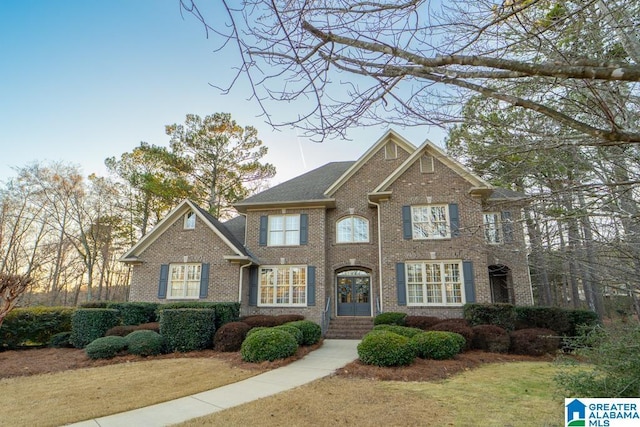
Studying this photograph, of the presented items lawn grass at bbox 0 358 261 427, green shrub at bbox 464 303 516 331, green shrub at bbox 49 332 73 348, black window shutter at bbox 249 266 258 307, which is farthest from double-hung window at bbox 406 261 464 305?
green shrub at bbox 49 332 73 348

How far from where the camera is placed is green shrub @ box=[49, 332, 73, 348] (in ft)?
40.4

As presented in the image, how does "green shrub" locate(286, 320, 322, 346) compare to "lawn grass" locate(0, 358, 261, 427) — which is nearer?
"lawn grass" locate(0, 358, 261, 427)

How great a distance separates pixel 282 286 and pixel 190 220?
5.40 m

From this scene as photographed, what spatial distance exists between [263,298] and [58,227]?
59.4ft

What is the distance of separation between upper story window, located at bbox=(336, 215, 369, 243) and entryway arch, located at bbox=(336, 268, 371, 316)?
145 cm

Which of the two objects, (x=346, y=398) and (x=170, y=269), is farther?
(x=170, y=269)

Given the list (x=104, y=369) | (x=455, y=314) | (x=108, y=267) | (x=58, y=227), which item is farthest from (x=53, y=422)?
(x=108, y=267)

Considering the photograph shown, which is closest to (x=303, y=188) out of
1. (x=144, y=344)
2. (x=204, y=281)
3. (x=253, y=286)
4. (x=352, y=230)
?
(x=352, y=230)

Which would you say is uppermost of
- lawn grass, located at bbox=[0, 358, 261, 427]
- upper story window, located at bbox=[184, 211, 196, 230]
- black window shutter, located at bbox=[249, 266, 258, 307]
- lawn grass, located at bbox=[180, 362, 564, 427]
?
upper story window, located at bbox=[184, 211, 196, 230]

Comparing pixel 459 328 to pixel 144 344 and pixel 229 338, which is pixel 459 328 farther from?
pixel 144 344

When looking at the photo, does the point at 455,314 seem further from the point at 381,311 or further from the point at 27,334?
the point at 27,334

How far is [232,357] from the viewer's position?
9797mm

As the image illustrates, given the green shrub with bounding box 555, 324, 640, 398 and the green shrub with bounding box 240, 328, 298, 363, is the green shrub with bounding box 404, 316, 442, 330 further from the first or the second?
the green shrub with bounding box 555, 324, 640, 398

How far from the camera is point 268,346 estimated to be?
9.03 m
